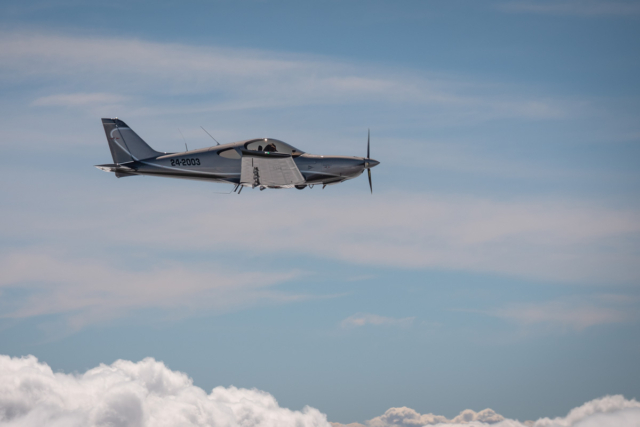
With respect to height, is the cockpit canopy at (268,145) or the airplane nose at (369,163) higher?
the cockpit canopy at (268,145)

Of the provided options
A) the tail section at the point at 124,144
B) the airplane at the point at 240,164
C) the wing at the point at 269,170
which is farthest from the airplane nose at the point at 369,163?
the tail section at the point at 124,144

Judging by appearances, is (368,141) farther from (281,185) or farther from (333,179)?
(281,185)

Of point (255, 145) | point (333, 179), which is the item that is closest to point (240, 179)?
point (255, 145)

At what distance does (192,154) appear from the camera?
44.7 m

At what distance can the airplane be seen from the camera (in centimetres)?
3972

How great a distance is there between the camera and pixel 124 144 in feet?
157

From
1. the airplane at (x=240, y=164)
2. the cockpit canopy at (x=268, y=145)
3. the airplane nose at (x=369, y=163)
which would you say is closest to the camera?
the airplane at (x=240, y=164)

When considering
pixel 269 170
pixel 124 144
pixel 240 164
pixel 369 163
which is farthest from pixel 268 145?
pixel 124 144

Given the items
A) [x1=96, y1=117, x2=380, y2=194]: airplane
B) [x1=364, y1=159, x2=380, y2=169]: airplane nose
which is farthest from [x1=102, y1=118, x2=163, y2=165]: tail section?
[x1=364, y1=159, x2=380, y2=169]: airplane nose

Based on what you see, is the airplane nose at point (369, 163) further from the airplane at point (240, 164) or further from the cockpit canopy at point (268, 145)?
the cockpit canopy at point (268, 145)

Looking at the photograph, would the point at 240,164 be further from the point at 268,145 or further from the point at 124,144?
the point at 124,144

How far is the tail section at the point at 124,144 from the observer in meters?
47.3

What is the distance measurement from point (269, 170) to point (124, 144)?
1541 centimetres

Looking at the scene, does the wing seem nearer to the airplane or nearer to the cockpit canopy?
the airplane
